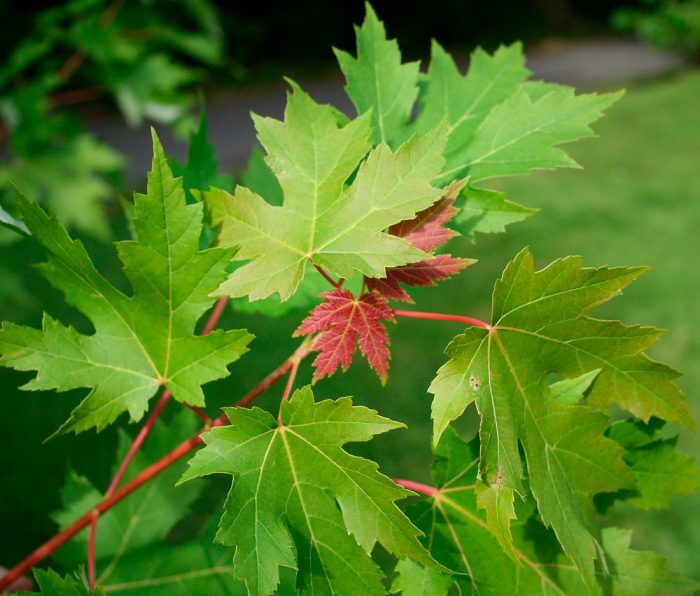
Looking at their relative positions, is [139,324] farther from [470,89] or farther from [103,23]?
[103,23]

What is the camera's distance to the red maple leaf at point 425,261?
0.74 metres

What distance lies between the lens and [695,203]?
5555 millimetres

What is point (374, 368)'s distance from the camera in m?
0.72

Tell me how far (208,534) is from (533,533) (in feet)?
1.34

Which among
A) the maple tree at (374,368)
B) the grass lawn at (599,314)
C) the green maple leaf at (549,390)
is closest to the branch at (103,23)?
the grass lawn at (599,314)

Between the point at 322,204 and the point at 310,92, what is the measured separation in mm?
9285

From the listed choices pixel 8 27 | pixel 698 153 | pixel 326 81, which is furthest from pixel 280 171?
pixel 326 81

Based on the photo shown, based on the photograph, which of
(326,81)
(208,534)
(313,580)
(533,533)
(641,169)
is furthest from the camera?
(326,81)

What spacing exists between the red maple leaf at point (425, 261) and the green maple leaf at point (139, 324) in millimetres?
159

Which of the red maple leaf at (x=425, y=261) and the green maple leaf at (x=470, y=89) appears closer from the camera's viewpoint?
the red maple leaf at (x=425, y=261)

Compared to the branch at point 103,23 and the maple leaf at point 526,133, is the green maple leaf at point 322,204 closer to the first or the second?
the maple leaf at point 526,133

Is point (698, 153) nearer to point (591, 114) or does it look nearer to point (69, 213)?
point (69, 213)

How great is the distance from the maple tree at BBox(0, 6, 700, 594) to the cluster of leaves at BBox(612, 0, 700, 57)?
9.72 m

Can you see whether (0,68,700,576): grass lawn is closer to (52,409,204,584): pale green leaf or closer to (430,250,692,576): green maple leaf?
(52,409,204,584): pale green leaf
